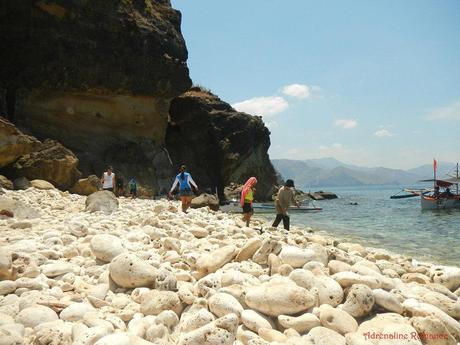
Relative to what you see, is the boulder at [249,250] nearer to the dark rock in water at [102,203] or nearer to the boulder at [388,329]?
the boulder at [388,329]

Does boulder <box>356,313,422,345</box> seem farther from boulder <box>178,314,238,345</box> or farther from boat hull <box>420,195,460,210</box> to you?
boat hull <box>420,195,460,210</box>

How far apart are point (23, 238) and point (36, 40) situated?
23.0 metres

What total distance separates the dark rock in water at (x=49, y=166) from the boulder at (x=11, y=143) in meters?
1.13

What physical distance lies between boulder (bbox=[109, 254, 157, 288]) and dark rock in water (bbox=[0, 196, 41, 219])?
4827 millimetres

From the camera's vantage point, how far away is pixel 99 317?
10.3ft

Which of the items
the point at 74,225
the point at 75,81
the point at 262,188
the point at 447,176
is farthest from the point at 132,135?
the point at 447,176

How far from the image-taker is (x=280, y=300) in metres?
3.30

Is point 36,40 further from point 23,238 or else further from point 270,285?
point 270,285

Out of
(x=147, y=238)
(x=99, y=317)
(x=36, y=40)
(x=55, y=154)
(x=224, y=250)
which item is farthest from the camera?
(x=36, y=40)

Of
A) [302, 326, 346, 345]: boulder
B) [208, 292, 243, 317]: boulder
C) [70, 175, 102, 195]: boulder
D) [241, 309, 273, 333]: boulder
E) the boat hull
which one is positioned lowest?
the boat hull

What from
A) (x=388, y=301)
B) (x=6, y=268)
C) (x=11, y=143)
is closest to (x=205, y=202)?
(x=11, y=143)

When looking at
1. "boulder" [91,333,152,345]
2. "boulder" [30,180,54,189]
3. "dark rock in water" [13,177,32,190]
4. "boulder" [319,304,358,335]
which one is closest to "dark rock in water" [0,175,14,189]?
"dark rock in water" [13,177,32,190]

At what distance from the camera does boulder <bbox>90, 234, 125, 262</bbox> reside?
4.66m

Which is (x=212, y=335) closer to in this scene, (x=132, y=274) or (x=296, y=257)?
(x=132, y=274)
